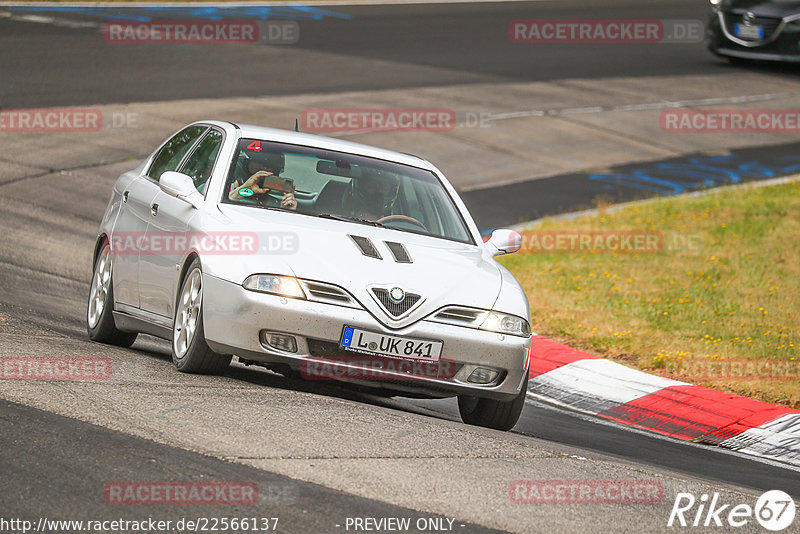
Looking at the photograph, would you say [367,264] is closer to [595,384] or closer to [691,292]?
[595,384]

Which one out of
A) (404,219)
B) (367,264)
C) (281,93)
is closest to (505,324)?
(367,264)

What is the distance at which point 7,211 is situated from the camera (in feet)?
45.7

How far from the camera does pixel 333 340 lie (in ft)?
22.8

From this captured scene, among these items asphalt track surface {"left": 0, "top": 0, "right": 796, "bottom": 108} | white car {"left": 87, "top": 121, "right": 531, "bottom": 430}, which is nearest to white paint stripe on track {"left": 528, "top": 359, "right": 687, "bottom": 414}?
white car {"left": 87, "top": 121, "right": 531, "bottom": 430}

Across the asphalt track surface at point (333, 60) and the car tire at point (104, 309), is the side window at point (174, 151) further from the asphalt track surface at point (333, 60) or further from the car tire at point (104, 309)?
the asphalt track surface at point (333, 60)

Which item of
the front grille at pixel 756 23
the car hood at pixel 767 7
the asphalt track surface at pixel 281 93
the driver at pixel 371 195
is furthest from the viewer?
the front grille at pixel 756 23

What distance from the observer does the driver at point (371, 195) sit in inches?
320

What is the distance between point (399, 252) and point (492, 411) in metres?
1.19

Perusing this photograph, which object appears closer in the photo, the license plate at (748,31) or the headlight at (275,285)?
the headlight at (275,285)

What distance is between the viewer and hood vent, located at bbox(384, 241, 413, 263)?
727 cm

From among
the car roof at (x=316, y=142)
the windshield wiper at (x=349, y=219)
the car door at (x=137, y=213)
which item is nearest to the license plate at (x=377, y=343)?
the windshield wiper at (x=349, y=219)

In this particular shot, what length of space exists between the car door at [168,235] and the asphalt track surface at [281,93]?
1.36 ft

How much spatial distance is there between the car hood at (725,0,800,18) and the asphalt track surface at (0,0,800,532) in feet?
6.93

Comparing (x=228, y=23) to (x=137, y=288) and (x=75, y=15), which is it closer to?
(x=75, y=15)
